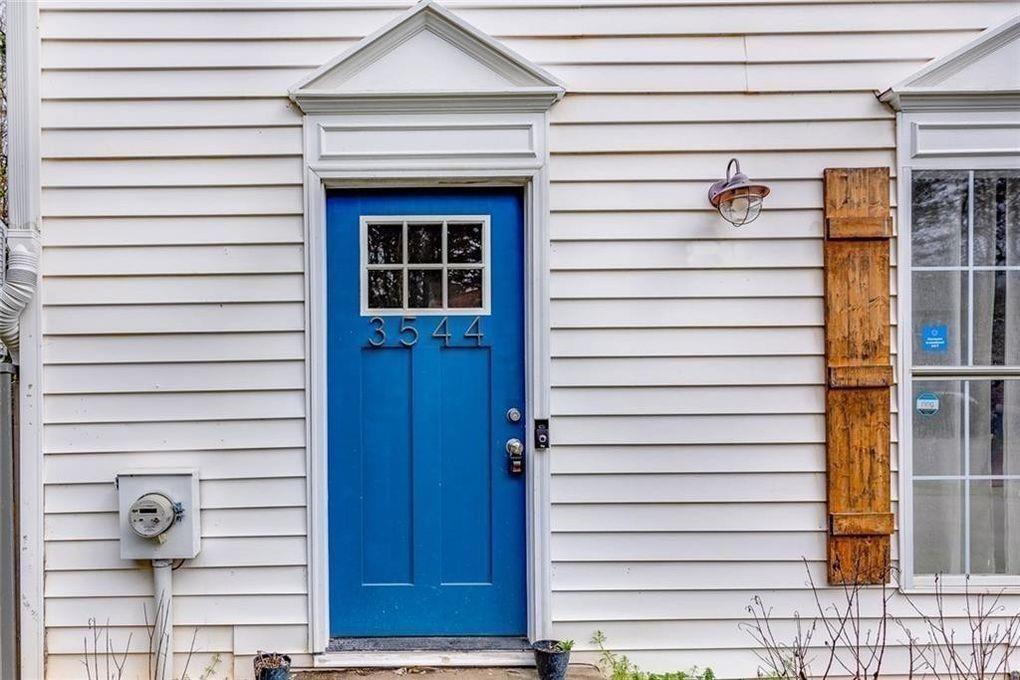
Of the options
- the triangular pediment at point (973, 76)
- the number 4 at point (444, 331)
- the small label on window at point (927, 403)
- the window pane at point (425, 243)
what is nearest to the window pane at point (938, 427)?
the small label on window at point (927, 403)

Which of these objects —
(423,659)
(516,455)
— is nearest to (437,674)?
(423,659)

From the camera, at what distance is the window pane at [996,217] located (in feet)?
8.27

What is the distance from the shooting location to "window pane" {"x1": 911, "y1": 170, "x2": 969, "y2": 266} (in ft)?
8.28

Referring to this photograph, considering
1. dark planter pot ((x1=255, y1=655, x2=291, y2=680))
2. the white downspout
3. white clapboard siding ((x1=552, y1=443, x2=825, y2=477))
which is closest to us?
dark planter pot ((x1=255, y1=655, x2=291, y2=680))

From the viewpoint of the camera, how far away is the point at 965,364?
8.25ft

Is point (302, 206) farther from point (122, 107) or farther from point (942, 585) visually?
point (942, 585)

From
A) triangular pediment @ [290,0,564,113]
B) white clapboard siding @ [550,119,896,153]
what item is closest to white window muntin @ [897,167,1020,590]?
white clapboard siding @ [550,119,896,153]

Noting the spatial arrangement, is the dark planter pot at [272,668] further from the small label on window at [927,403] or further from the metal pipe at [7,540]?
the small label on window at [927,403]

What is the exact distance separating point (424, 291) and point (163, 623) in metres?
1.69

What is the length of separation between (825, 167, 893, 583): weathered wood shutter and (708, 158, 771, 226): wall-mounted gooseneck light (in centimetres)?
33

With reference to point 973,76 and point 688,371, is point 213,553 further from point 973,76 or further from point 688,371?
point 973,76

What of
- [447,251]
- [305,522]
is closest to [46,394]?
[305,522]

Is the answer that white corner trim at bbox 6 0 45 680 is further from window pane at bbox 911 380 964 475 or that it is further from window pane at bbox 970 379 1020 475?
window pane at bbox 970 379 1020 475

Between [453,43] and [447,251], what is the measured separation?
850mm
